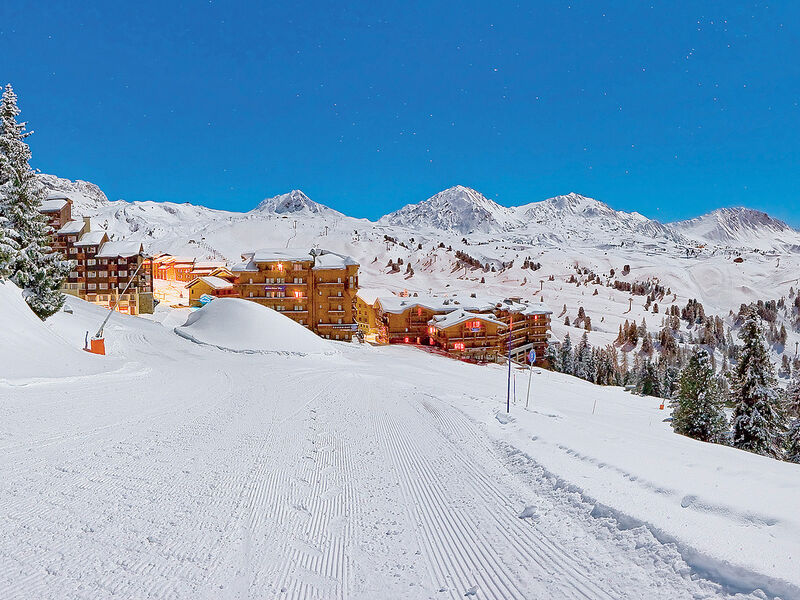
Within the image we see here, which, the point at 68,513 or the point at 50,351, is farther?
the point at 50,351

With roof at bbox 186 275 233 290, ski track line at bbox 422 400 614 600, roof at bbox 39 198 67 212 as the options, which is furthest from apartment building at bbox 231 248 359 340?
ski track line at bbox 422 400 614 600

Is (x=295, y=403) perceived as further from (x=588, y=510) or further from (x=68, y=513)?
(x=588, y=510)

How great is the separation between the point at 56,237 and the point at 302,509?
7535 cm

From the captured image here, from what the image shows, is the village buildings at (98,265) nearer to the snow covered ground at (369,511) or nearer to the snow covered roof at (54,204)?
the snow covered roof at (54,204)

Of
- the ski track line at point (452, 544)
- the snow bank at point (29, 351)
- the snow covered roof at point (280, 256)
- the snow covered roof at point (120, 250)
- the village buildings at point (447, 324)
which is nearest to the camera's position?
the ski track line at point (452, 544)

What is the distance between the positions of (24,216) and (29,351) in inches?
587

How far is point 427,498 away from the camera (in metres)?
7.14

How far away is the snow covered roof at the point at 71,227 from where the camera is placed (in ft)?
205

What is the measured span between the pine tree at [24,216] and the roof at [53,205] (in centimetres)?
4490

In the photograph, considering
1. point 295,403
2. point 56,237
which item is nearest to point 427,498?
point 295,403

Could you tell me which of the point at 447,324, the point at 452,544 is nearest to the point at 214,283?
the point at 447,324

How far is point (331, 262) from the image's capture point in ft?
208

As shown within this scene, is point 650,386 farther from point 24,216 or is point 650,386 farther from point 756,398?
point 24,216

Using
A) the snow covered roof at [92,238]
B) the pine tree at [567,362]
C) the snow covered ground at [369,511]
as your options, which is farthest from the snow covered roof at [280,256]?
the pine tree at [567,362]
